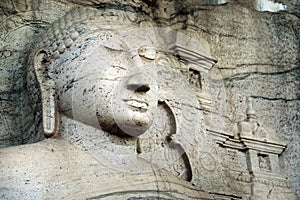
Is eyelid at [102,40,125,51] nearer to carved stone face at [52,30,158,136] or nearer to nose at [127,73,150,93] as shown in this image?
carved stone face at [52,30,158,136]

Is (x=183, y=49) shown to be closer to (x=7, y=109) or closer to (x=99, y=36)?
(x=99, y=36)

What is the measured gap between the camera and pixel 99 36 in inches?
143

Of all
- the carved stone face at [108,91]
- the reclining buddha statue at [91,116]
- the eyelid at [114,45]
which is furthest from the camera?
the eyelid at [114,45]

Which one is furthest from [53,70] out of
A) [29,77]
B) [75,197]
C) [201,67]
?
[201,67]

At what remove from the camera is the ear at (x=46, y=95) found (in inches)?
140

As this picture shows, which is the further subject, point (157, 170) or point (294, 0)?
point (294, 0)

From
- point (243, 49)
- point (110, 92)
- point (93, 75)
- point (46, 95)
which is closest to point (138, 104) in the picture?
point (110, 92)

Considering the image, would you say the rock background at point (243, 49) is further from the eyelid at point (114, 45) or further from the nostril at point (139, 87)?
the nostril at point (139, 87)

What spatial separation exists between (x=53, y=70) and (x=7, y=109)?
0.35m

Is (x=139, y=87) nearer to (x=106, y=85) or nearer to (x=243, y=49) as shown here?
(x=106, y=85)

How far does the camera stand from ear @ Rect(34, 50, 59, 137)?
356 cm

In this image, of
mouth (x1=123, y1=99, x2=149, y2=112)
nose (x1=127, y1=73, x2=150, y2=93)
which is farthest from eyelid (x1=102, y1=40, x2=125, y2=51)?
mouth (x1=123, y1=99, x2=149, y2=112)

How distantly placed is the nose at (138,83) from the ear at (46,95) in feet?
1.15

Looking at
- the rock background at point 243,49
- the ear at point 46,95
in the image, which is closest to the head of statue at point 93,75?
the ear at point 46,95
